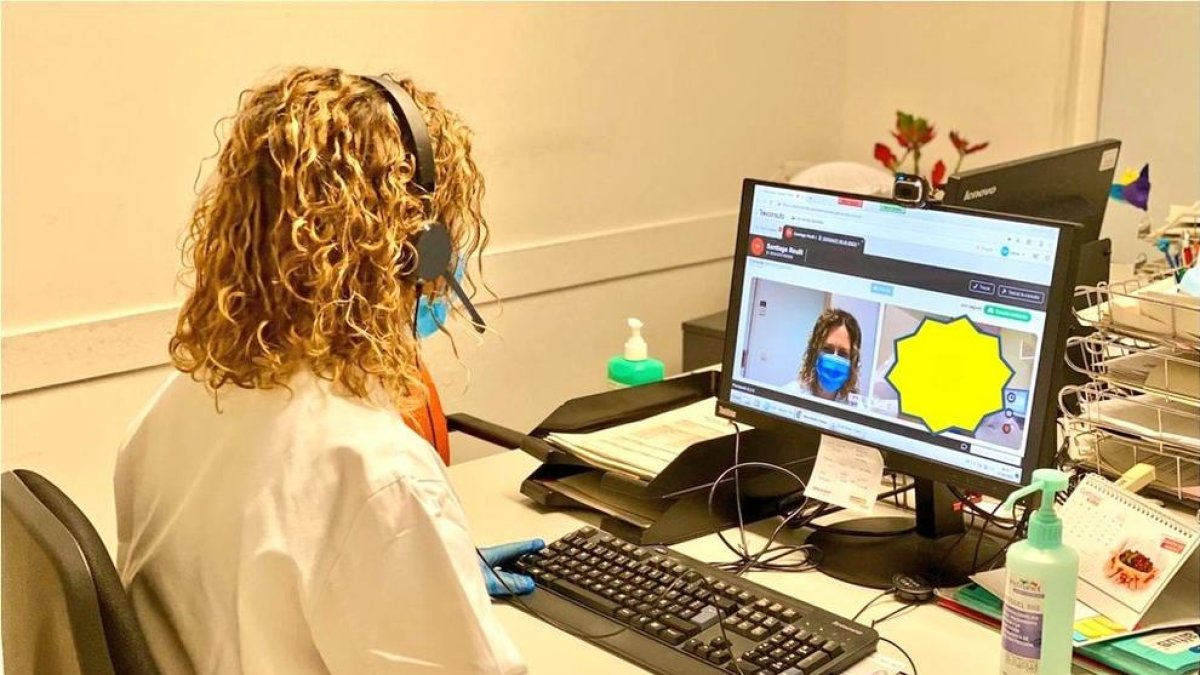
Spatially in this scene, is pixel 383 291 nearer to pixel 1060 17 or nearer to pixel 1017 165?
pixel 1017 165

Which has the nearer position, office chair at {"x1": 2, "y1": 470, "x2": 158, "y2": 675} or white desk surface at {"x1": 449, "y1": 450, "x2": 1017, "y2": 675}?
office chair at {"x1": 2, "y1": 470, "x2": 158, "y2": 675}

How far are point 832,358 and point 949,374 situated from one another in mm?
155

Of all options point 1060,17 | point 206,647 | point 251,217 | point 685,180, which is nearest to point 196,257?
point 251,217

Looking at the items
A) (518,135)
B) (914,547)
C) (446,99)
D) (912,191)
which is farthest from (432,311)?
(518,135)

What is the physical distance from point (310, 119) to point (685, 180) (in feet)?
6.74

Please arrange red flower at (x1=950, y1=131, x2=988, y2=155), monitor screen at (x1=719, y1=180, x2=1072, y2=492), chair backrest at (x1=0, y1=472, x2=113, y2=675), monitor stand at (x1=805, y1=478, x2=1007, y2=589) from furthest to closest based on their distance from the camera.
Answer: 1. red flower at (x1=950, y1=131, x2=988, y2=155)
2. monitor stand at (x1=805, y1=478, x2=1007, y2=589)
3. monitor screen at (x1=719, y1=180, x2=1072, y2=492)
4. chair backrest at (x1=0, y1=472, x2=113, y2=675)

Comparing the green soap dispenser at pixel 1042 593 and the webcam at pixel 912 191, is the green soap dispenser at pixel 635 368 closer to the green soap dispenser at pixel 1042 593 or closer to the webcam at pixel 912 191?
the webcam at pixel 912 191

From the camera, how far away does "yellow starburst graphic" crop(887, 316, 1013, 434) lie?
1.42m

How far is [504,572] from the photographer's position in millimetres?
1510

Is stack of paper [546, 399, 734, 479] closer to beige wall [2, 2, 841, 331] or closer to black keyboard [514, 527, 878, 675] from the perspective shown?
black keyboard [514, 527, 878, 675]

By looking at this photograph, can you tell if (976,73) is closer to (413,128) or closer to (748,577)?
(748,577)

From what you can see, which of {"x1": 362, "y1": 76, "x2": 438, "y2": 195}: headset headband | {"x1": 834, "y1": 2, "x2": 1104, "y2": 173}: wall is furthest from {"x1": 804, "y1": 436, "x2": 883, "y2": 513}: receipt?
{"x1": 834, "y1": 2, "x2": 1104, "y2": 173}: wall

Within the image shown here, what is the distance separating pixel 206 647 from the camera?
119cm

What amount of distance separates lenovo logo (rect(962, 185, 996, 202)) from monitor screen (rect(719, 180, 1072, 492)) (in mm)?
196
